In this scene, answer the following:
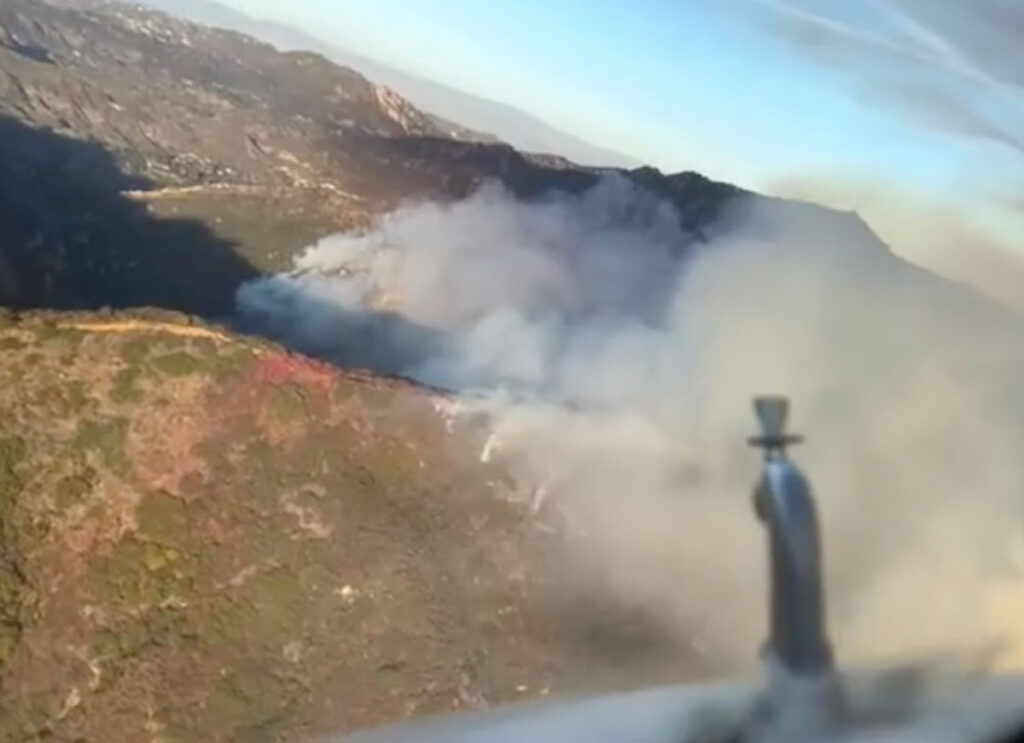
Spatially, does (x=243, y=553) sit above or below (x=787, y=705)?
below

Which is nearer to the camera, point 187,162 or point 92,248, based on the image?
point 92,248

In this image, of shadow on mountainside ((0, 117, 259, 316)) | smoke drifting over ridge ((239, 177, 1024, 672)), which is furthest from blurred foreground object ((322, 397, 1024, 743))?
shadow on mountainside ((0, 117, 259, 316))

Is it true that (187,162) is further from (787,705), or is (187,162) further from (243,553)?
(787,705)

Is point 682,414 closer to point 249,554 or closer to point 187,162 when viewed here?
point 249,554

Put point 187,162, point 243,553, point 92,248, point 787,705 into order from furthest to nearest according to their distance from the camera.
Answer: point 187,162 → point 92,248 → point 243,553 → point 787,705

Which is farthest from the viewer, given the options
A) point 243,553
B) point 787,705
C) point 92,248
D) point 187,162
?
point 187,162

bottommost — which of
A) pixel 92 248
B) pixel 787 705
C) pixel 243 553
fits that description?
pixel 243 553

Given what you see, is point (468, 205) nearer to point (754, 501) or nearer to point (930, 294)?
point (930, 294)

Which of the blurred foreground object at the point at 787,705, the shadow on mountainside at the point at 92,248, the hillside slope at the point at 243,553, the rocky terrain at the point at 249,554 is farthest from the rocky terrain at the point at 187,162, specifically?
the blurred foreground object at the point at 787,705

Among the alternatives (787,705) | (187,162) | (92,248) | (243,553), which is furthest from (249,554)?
(187,162)
